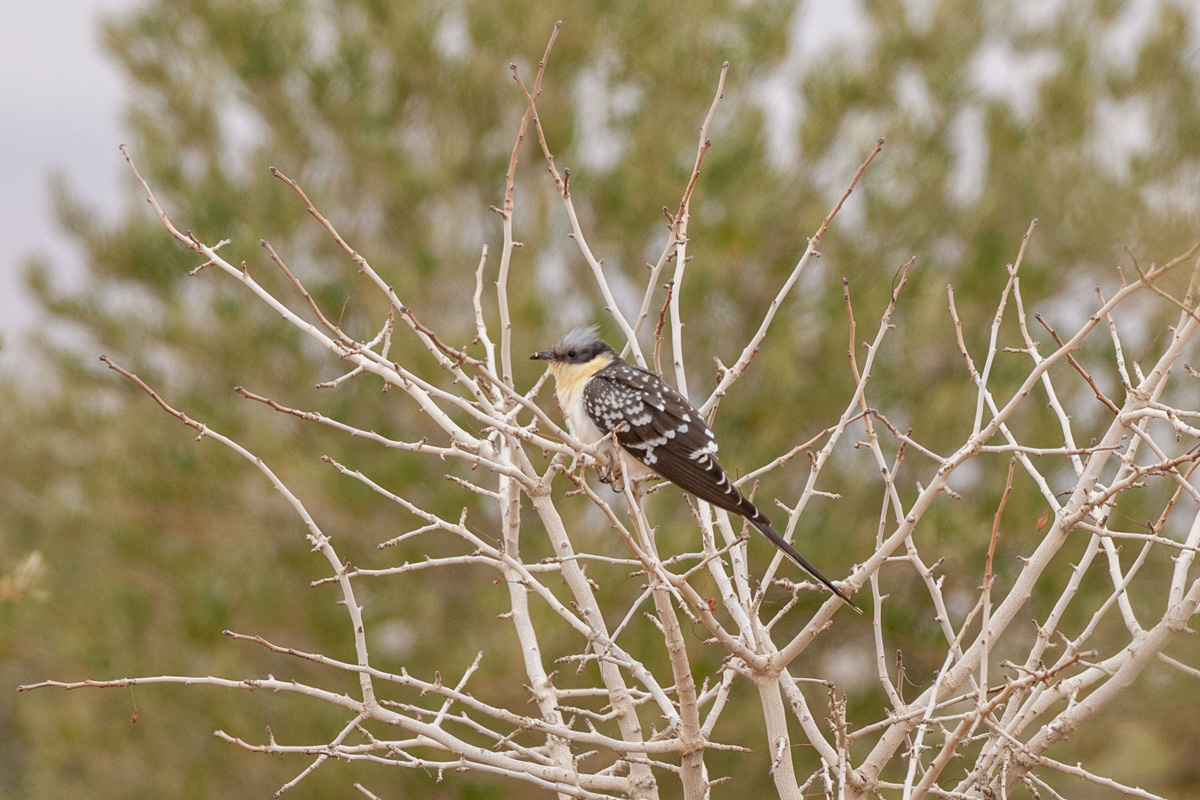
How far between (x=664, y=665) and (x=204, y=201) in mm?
4721

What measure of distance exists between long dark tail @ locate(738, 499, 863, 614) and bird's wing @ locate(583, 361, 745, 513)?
0.18 meters

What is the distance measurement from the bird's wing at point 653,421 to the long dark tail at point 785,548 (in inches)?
7.0

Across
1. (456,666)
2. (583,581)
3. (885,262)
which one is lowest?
(583,581)

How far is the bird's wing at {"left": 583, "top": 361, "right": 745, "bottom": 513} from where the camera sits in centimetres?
331

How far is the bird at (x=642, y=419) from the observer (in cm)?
312

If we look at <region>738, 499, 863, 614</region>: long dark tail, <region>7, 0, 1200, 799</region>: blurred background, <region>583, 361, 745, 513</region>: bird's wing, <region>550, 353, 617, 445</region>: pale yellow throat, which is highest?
<region>7, 0, 1200, 799</region>: blurred background

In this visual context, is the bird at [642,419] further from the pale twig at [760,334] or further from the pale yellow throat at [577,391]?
the pale twig at [760,334]

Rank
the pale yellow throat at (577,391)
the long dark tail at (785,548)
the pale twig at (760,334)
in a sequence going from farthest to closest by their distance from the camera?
the pale yellow throat at (577,391), the pale twig at (760,334), the long dark tail at (785,548)

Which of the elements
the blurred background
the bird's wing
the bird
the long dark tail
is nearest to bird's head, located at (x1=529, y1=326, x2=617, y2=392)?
the bird

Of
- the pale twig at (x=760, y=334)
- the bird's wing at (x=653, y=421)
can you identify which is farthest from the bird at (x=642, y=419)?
the pale twig at (x=760, y=334)

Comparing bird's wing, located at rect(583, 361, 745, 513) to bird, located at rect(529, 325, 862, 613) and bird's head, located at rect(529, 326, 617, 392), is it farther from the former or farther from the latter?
bird's head, located at rect(529, 326, 617, 392)

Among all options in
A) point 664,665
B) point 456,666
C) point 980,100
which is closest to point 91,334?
point 456,666

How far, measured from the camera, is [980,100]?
965 cm

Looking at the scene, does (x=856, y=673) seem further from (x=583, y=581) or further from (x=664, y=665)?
(x=583, y=581)
